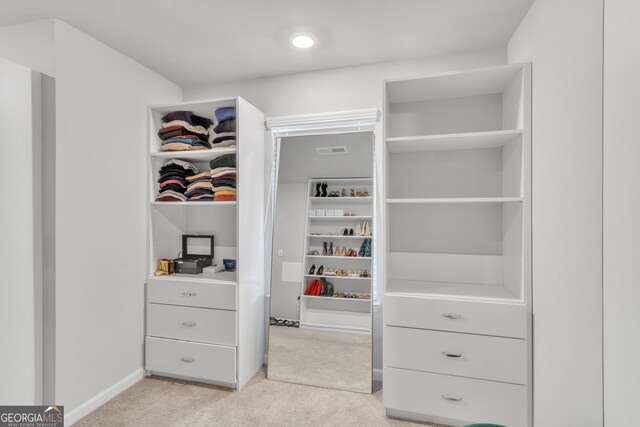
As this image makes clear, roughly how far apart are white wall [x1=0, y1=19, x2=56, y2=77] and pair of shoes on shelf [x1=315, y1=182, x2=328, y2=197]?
5.88 ft

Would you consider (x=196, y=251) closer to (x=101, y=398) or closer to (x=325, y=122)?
(x=101, y=398)

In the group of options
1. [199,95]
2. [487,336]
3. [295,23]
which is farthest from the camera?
[199,95]

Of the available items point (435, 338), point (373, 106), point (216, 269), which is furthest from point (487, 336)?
point (216, 269)

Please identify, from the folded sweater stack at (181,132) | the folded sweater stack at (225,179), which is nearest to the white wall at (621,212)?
the folded sweater stack at (225,179)

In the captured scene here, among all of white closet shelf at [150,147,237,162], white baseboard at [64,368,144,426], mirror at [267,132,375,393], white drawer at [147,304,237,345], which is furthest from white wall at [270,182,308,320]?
white baseboard at [64,368,144,426]

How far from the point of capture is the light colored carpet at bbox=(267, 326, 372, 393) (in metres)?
2.43

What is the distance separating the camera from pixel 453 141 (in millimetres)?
2123

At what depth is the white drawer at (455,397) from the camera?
1.84m

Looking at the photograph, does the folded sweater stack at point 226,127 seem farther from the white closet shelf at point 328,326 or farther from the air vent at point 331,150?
the white closet shelf at point 328,326

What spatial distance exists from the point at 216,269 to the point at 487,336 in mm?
2033

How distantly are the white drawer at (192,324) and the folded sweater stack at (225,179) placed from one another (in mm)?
857

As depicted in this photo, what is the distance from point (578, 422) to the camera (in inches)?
52.7

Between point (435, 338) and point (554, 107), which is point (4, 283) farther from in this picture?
point (554, 107)

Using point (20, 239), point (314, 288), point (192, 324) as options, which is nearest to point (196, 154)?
point (20, 239)
